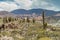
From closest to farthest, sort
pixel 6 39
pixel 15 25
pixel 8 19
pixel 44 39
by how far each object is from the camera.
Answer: pixel 6 39 → pixel 44 39 → pixel 15 25 → pixel 8 19

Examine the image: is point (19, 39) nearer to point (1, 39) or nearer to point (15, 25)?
point (1, 39)

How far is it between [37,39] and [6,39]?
14.2ft

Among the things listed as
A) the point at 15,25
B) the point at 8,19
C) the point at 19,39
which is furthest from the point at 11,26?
the point at 19,39

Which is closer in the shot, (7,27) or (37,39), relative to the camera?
(37,39)

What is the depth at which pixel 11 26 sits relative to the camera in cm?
5178

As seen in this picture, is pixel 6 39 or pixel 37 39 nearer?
pixel 6 39

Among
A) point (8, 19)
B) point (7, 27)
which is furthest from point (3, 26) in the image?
point (8, 19)

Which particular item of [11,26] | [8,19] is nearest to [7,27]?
[11,26]

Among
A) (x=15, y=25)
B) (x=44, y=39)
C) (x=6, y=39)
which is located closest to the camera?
(x=6, y=39)

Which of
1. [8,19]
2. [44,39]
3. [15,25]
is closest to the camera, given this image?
[44,39]

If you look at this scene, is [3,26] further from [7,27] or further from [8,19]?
[8,19]

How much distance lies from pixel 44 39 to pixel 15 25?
27.0 metres

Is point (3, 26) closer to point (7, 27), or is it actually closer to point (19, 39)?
point (7, 27)

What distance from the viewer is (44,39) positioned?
25062 mm
